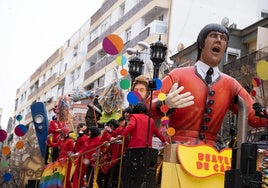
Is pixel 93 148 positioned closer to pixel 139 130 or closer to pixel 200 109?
pixel 139 130

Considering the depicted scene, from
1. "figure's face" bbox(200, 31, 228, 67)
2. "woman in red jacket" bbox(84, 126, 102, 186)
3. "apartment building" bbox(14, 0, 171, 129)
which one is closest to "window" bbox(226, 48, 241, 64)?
"apartment building" bbox(14, 0, 171, 129)

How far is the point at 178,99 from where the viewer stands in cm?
727

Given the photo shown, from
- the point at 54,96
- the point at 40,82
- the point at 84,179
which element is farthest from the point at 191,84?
the point at 40,82

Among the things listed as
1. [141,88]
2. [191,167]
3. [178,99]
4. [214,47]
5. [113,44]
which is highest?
[113,44]

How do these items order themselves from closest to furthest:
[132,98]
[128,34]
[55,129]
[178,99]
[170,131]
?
1. [178,99]
2. [170,131]
3. [132,98]
4. [55,129]
5. [128,34]

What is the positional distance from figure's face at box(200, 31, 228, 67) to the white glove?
2.06 feet

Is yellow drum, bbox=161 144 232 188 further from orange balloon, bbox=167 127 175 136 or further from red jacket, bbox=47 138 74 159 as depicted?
red jacket, bbox=47 138 74 159

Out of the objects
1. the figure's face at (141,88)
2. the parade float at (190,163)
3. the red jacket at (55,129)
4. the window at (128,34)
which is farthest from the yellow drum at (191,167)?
the window at (128,34)

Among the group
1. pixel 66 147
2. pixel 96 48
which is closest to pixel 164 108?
pixel 66 147

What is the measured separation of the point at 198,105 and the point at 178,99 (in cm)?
39

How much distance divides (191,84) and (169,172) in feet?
3.74

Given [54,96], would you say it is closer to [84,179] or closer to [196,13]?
[196,13]

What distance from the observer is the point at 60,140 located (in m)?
12.1

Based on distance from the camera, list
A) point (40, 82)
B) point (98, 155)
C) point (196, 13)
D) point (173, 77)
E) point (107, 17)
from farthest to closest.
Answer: point (40, 82)
point (107, 17)
point (196, 13)
point (98, 155)
point (173, 77)
